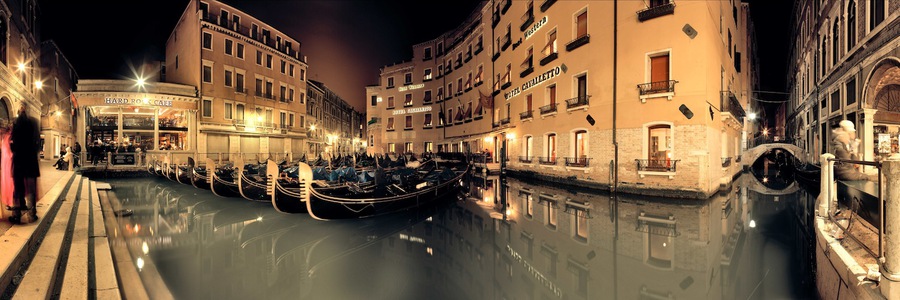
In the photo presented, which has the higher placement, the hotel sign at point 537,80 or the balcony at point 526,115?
the hotel sign at point 537,80

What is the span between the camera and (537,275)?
15.9 ft

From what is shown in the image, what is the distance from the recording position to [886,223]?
8.34 feet

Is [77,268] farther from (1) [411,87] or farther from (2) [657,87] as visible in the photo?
(1) [411,87]

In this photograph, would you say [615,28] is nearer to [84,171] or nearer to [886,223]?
[886,223]

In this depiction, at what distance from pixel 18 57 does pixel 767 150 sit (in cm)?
4275

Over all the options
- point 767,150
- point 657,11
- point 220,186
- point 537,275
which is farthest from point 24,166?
point 767,150

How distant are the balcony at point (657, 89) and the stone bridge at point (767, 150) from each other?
696 inches

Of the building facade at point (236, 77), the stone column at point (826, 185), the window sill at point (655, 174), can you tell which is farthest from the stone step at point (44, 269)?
the building facade at point (236, 77)

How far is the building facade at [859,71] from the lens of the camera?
10.5 metres

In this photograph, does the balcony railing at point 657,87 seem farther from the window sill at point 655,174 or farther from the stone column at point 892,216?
the stone column at point 892,216

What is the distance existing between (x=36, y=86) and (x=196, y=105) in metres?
7.36

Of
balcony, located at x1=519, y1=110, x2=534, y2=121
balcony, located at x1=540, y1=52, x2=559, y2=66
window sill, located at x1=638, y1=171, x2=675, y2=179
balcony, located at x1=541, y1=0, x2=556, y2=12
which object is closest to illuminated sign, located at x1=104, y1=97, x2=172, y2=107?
balcony, located at x1=519, y1=110, x2=534, y2=121

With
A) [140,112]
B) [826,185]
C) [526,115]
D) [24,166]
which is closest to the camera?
[826,185]

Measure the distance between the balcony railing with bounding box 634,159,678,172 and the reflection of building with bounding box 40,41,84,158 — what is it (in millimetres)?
31393
